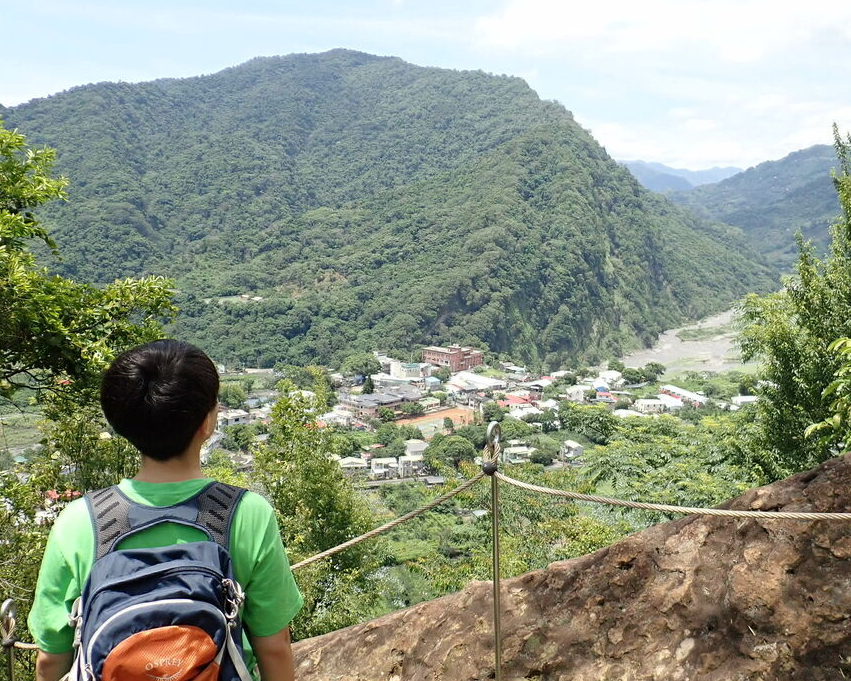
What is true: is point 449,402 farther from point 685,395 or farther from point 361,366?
point 685,395

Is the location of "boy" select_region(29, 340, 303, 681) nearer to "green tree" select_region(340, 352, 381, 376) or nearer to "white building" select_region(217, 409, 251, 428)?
"white building" select_region(217, 409, 251, 428)

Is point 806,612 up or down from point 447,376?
up

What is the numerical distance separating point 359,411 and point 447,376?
12172 mm

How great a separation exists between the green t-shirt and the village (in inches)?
908

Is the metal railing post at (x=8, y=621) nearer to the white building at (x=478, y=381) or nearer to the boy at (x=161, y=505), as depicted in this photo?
the boy at (x=161, y=505)

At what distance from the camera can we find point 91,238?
71000 mm

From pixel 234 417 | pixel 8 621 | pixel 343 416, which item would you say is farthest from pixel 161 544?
pixel 343 416

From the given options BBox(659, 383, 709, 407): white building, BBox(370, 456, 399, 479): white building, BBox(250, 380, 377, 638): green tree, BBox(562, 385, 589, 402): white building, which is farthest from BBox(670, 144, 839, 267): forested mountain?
BBox(250, 380, 377, 638): green tree

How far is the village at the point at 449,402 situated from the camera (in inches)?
1110

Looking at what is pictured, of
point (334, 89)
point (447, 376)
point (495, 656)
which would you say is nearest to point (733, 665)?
point (495, 656)

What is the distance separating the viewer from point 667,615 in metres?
2.12

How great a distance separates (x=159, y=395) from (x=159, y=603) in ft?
1.10

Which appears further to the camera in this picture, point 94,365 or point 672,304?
point 672,304

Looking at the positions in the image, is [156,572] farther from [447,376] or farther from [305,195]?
[305,195]
